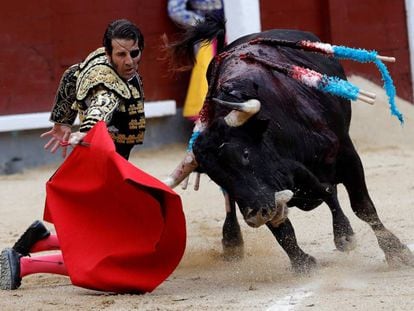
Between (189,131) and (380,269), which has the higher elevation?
(380,269)

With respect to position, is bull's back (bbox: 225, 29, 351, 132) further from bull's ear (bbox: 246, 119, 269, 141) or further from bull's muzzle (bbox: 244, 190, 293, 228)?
bull's muzzle (bbox: 244, 190, 293, 228)

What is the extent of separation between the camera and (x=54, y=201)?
389cm

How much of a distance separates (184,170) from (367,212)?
758 mm

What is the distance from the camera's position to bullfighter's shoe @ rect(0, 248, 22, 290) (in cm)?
395

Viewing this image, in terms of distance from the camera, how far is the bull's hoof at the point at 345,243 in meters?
4.41

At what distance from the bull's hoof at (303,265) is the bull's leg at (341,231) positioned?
46 cm

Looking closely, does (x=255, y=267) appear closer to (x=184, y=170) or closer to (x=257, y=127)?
(x=184, y=170)

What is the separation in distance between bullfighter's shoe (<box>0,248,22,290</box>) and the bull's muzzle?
2.91 feet

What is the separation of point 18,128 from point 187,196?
1469 millimetres

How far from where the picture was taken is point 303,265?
3936 millimetres

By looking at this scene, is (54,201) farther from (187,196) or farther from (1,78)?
(1,78)

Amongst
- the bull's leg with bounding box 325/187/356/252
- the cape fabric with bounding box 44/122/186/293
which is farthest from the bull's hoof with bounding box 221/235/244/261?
the cape fabric with bounding box 44/122/186/293

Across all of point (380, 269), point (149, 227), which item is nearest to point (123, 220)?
point (149, 227)

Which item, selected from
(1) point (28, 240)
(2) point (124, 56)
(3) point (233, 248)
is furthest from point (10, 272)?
(3) point (233, 248)
